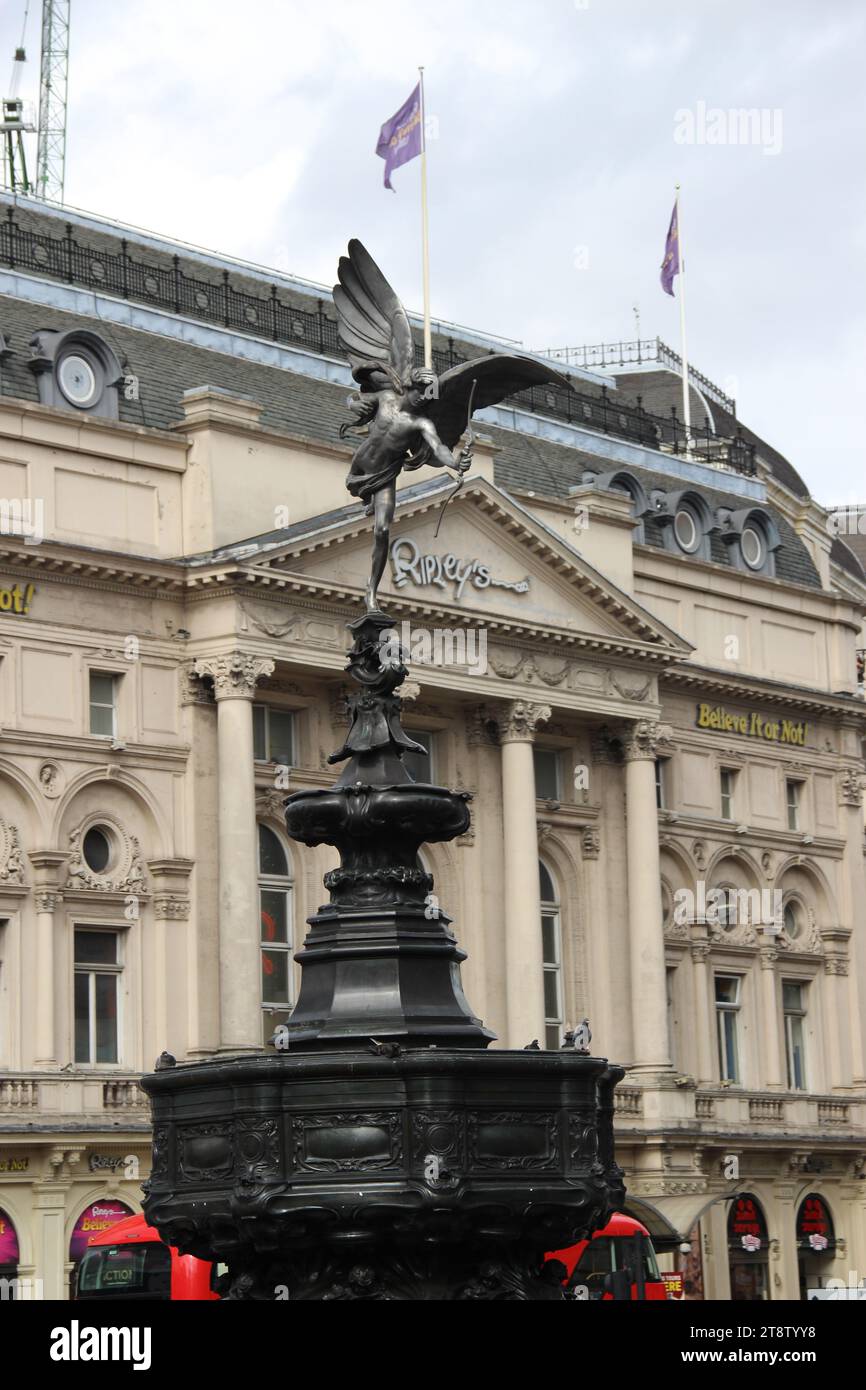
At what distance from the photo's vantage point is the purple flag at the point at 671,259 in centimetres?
7862

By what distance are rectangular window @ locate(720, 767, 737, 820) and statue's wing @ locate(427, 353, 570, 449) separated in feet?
174

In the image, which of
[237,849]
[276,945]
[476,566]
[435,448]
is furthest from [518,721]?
[435,448]

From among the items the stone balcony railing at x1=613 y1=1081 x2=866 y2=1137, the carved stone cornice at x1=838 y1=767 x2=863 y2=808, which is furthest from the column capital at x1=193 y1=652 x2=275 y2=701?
the carved stone cornice at x1=838 y1=767 x2=863 y2=808

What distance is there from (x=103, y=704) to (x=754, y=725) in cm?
2357

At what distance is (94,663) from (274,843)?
251 inches

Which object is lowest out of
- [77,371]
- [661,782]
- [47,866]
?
[47,866]

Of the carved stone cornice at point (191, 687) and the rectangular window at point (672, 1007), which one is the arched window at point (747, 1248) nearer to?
the rectangular window at point (672, 1007)

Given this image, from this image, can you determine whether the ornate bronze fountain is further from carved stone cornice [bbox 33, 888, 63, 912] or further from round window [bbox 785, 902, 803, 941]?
round window [bbox 785, 902, 803, 941]

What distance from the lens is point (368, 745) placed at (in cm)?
1841

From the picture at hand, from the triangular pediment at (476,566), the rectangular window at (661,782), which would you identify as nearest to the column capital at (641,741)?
the triangular pediment at (476,566)

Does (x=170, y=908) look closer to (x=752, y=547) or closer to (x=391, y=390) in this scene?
(x=752, y=547)

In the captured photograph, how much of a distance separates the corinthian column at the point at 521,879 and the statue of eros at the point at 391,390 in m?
41.3

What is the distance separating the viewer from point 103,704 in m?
55.9
